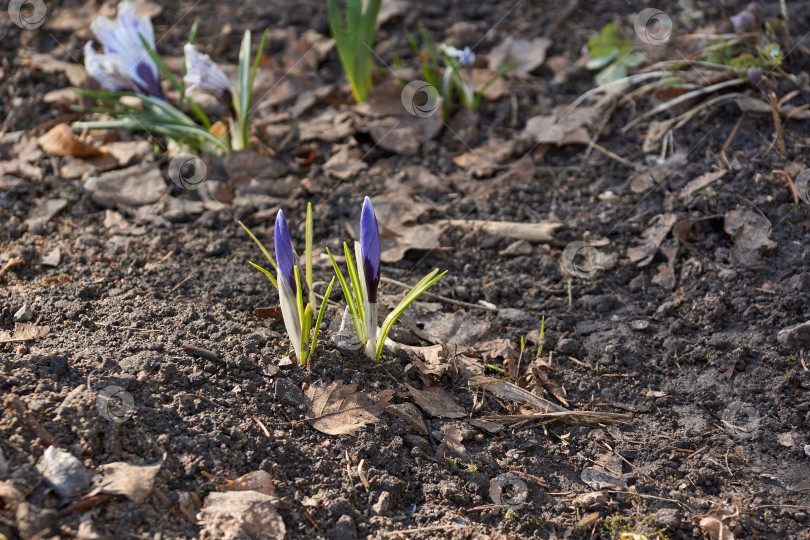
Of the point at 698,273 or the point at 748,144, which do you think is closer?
the point at 698,273

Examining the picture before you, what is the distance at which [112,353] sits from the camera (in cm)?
195

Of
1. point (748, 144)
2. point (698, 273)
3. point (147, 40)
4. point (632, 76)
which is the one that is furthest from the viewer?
point (632, 76)

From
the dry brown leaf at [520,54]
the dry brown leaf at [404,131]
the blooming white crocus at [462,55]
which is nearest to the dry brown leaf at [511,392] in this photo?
the dry brown leaf at [404,131]

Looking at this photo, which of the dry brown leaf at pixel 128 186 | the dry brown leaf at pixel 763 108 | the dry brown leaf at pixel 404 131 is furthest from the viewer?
the dry brown leaf at pixel 404 131

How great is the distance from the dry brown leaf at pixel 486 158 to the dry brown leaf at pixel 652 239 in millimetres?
731

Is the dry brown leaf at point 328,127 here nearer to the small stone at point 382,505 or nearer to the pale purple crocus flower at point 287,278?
the pale purple crocus flower at point 287,278

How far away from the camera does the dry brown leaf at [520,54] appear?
361 cm

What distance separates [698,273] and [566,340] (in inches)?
22.6

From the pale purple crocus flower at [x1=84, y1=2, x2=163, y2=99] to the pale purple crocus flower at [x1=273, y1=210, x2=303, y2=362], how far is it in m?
1.56

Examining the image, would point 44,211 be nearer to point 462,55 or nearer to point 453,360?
point 453,360

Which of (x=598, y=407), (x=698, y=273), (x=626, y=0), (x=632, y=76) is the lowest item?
(x=598, y=407)

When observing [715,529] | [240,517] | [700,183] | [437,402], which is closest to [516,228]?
[700,183]

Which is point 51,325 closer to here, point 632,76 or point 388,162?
point 388,162

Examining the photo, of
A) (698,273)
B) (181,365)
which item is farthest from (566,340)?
(181,365)
